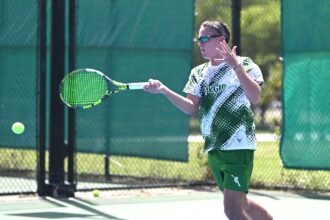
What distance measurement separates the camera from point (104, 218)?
25.4 ft

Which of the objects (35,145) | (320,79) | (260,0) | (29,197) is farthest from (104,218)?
(260,0)

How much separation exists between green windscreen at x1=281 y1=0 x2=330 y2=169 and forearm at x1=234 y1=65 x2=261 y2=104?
13.5ft

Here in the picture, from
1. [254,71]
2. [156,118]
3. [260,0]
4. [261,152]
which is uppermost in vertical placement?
[260,0]

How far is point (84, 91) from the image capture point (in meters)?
6.40

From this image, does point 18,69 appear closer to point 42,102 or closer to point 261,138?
point 42,102

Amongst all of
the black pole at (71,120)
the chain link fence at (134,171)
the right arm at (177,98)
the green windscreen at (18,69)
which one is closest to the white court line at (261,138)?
the chain link fence at (134,171)

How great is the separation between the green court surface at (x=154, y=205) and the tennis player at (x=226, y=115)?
222cm

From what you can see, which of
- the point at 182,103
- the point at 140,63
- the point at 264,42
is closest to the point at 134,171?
the point at 140,63

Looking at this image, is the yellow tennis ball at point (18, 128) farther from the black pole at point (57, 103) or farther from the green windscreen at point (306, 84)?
A: the green windscreen at point (306, 84)

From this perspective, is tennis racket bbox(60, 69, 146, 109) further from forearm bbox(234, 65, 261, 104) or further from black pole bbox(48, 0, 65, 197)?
black pole bbox(48, 0, 65, 197)

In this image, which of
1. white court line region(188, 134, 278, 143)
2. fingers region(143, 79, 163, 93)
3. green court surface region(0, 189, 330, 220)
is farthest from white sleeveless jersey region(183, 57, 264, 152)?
white court line region(188, 134, 278, 143)

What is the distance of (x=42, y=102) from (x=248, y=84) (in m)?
4.36

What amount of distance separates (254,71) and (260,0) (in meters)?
8.19

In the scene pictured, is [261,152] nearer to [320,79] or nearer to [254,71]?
[320,79]
